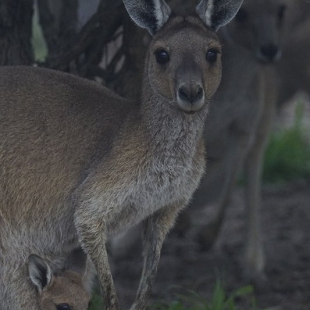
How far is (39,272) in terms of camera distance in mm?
6160

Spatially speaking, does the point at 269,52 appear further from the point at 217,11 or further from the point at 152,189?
the point at 152,189

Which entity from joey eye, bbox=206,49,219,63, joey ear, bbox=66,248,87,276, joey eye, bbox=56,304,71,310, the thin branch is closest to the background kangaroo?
the thin branch

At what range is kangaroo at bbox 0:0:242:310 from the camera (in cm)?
593

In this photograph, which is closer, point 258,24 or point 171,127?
point 171,127

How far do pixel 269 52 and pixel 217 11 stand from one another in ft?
6.84

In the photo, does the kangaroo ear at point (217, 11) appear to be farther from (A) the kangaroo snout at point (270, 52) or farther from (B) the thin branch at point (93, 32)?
(A) the kangaroo snout at point (270, 52)

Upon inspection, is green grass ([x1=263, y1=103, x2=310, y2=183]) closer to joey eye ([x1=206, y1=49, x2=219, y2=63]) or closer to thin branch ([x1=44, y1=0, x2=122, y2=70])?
thin branch ([x1=44, y1=0, x2=122, y2=70])

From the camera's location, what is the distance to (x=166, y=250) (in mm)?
9531

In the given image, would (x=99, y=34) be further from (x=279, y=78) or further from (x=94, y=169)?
(x=279, y=78)

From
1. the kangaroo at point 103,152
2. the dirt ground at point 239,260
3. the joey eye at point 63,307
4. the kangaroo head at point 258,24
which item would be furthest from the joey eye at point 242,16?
the joey eye at point 63,307

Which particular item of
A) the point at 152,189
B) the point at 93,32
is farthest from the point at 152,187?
the point at 93,32

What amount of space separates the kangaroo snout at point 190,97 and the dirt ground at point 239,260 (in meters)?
2.13

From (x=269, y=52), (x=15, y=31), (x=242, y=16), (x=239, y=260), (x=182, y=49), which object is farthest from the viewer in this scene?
(x=239, y=260)

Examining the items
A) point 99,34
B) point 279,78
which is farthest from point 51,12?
point 279,78
